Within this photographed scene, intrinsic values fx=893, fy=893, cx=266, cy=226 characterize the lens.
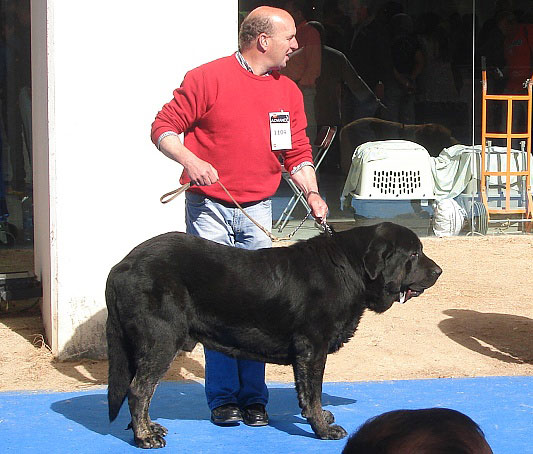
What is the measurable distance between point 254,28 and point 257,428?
6.16 ft

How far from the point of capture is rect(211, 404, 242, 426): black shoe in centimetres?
423

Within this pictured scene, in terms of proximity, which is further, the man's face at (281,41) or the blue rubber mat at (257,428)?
the man's face at (281,41)

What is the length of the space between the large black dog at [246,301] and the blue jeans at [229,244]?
13.0 inches

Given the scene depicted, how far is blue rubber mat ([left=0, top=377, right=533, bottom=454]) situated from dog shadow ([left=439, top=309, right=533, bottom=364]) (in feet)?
4.27

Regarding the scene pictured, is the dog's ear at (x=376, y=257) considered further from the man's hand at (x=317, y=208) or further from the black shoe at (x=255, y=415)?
the black shoe at (x=255, y=415)

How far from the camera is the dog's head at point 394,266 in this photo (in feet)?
12.9

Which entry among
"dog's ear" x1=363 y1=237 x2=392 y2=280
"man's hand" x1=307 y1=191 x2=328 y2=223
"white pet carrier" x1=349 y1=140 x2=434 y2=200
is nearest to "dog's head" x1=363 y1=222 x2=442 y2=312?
"dog's ear" x1=363 y1=237 x2=392 y2=280

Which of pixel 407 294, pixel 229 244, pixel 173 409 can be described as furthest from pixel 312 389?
pixel 173 409

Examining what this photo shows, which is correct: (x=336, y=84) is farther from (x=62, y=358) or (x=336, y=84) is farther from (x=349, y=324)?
(x=349, y=324)

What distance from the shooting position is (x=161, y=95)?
228 inches

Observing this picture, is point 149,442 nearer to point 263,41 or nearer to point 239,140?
point 239,140

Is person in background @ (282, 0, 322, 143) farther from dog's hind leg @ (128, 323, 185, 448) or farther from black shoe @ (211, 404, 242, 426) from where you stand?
dog's hind leg @ (128, 323, 185, 448)

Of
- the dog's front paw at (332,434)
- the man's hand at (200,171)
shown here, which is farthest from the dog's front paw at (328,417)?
the man's hand at (200,171)

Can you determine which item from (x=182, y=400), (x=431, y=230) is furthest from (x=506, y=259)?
(x=182, y=400)
